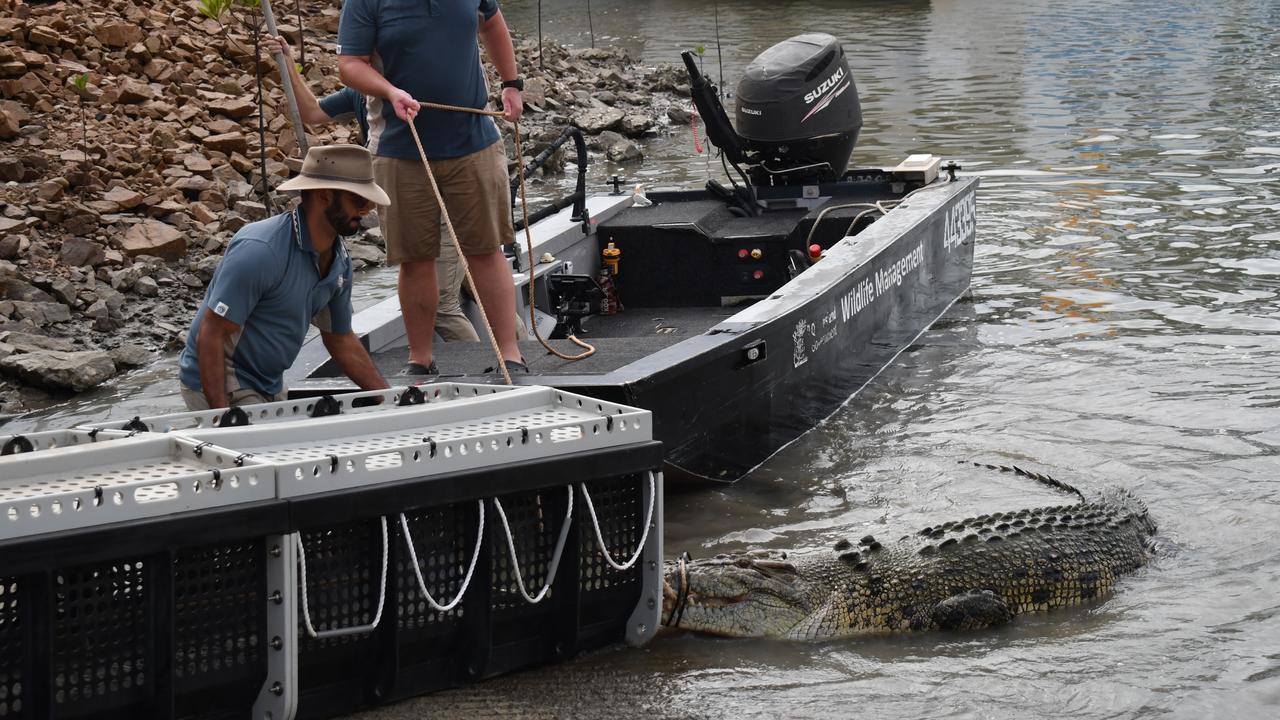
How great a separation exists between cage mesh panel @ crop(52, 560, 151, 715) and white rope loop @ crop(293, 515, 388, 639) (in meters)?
0.40

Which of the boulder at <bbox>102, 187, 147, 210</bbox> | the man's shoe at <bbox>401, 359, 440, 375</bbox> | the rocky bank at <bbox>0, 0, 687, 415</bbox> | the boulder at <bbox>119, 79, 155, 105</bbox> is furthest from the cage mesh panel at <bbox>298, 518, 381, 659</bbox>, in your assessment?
the boulder at <bbox>119, 79, 155, 105</bbox>

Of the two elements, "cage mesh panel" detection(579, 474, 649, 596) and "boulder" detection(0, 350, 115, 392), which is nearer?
"cage mesh panel" detection(579, 474, 649, 596)

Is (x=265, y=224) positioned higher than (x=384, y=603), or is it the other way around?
(x=265, y=224)

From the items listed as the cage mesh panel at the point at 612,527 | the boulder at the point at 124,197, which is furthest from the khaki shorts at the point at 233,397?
the boulder at the point at 124,197

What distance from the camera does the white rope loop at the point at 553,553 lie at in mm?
4227

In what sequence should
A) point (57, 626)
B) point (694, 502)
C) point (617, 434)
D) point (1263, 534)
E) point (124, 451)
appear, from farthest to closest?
1. point (694, 502)
2. point (1263, 534)
3. point (617, 434)
4. point (124, 451)
5. point (57, 626)

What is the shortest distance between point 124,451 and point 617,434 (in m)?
1.40

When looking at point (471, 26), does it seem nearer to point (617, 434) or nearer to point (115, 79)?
point (617, 434)

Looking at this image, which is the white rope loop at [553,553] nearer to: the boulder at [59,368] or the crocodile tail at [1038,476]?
the crocodile tail at [1038,476]

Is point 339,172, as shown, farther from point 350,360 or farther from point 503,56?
point 503,56

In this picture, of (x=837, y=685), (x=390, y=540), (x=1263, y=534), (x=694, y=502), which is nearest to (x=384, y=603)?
(x=390, y=540)

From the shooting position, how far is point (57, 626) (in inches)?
141

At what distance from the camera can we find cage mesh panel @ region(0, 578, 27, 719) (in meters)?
3.52

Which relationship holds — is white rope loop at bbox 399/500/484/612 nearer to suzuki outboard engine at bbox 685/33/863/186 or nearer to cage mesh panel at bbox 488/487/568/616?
cage mesh panel at bbox 488/487/568/616
